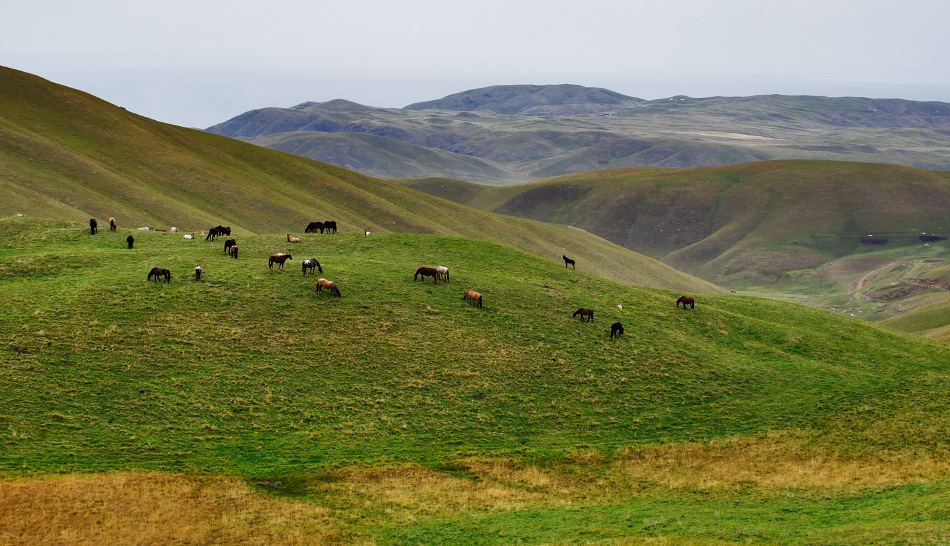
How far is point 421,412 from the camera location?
105 feet

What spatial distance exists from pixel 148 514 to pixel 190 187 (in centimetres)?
7546

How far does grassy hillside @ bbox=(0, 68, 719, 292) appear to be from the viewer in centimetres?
7306

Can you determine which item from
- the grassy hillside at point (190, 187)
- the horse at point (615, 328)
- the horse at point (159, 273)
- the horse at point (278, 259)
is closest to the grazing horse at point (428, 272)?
the horse at point (278, 259)

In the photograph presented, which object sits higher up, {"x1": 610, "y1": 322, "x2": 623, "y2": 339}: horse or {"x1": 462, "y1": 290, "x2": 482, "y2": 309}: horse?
{"x1": 462, "y1": 290, "x2": 482, "y2": 309}: horse

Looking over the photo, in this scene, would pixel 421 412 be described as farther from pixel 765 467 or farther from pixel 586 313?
pixel 765 467

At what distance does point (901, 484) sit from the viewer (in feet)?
87.8

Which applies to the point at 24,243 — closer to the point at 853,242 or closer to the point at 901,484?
the point at 901,484

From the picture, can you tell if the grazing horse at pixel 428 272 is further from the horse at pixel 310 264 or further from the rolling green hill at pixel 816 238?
the rolling green hill at pixel 816 238

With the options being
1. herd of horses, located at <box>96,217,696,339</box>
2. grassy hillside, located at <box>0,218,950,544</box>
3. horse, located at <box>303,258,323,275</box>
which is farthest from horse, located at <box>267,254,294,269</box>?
horse, located at <box>303,258,323,275</box>

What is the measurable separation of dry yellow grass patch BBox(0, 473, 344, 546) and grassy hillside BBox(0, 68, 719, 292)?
4903cm

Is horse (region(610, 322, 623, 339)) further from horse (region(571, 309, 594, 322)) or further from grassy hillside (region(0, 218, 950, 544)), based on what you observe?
horse (region(571, 309, 594, 322))

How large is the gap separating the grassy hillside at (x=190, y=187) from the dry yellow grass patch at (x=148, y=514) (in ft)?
161

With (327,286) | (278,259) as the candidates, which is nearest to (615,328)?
(327,286)

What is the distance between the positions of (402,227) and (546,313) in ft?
196
